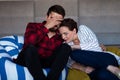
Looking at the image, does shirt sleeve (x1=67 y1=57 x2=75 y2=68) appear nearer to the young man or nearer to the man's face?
the young man

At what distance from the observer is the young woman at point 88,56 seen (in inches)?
123

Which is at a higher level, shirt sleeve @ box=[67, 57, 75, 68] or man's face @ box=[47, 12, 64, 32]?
man's face @ box=[47, 12, 64, 32]

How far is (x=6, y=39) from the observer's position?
3.65 meters

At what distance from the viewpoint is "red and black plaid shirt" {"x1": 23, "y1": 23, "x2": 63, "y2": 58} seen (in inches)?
123

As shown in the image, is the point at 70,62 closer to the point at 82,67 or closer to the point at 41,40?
the point at 82,67

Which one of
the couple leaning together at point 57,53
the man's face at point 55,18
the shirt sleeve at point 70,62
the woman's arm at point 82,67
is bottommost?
the woman's arm at point 82,67

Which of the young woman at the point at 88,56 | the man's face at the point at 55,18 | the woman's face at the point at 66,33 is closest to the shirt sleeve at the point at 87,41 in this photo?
the young woman at the point at 88,56

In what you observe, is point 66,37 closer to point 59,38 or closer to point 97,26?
point 59,38

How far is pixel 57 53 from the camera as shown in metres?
3.07

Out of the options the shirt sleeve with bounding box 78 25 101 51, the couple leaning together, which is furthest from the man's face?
the shirt sleeve with bounding box 78 25 101 51

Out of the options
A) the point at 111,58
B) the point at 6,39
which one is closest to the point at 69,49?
the point at 111,58

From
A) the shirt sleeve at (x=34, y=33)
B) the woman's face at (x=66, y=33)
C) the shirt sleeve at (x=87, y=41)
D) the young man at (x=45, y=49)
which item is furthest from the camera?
the shirt sleeve at (x=87, y=41)

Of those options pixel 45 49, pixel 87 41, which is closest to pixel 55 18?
pixel 45 49

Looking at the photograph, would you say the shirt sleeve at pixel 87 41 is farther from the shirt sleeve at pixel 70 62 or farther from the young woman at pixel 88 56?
the shirt sleeve at pixel 70 62
